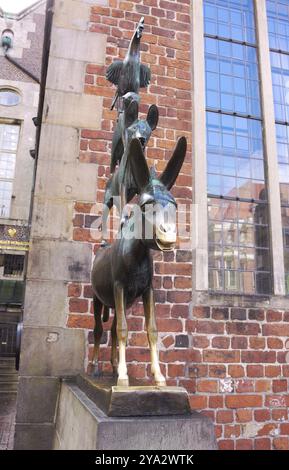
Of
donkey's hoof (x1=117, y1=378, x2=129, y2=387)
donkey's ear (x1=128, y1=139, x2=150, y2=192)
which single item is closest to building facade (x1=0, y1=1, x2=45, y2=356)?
donkey's ear (x1=128, y1=139, x2=150, y2=192)

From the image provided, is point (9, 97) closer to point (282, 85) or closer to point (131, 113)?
point (282, 85)

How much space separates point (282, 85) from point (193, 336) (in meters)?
3.19

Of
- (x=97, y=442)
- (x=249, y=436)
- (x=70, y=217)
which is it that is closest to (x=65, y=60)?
(x=70, y=217)

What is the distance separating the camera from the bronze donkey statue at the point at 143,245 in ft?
5.49

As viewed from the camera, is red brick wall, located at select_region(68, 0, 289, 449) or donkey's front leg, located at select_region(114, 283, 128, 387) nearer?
donkey's front leg, located at select_region(114, 283, 128, 387)

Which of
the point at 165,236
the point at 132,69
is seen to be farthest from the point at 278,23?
the point at 165,236

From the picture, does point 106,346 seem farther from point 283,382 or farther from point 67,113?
point 67,113

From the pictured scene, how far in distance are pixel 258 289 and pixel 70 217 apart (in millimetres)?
2039

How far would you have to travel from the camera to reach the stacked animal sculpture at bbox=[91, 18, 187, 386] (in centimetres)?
169

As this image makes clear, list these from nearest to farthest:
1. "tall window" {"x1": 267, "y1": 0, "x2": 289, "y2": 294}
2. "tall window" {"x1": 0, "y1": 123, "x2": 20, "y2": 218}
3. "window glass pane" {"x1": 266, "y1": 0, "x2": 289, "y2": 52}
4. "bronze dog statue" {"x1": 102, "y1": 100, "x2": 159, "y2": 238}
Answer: "bronze dog statue" {"x1": 102, "y1": 100, "x2": 159, "y2": 238} < "tall window" {"x1": 267, "y1": 0, "x2": 289, "y2": 294} < "window glass pane" {"x1": 266, "y1": 0, "x2": 289, "y2": 52} < "tall window" {"x1": 0, "y1": 123, "x2": 20, "y2": 218}

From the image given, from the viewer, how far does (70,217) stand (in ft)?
11.4

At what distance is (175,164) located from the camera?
71.5 inches

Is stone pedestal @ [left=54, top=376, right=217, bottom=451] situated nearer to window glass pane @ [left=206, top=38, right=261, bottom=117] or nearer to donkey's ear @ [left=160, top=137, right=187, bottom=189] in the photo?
donkey's ear @ [left=160, top=137, right=187, bottom=189]

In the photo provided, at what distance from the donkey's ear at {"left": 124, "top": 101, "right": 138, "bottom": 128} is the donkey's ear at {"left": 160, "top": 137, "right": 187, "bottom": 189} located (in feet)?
1.64
